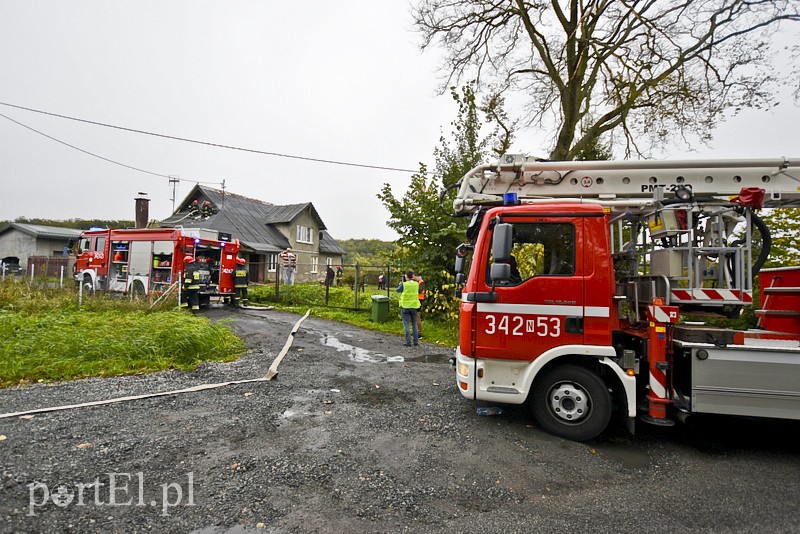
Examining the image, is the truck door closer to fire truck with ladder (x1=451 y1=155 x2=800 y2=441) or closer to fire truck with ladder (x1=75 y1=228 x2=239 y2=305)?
fire truck with ladder (x1=451 y1=155 x2=800 y2=441)

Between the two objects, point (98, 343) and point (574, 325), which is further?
point (98, 343)

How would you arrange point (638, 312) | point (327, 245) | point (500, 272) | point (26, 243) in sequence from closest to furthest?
1. point (500, 272)
2. point (638, 312)
3. point (26, 243)
4. point (327, 245)

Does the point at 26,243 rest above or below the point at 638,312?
above

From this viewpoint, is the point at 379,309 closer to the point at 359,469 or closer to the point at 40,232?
the point at 359,469

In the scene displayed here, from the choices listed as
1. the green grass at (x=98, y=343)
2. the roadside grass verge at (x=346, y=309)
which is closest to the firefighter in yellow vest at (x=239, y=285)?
the roadside grass verge at (x=346, y=309)

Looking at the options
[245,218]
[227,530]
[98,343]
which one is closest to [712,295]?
[227,530]

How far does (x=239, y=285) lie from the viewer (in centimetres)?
1534

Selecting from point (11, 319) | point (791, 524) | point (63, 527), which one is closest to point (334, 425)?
point (63, 527)

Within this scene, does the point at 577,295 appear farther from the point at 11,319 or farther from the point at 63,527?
the point at 11,319

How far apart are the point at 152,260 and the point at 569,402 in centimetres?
1419

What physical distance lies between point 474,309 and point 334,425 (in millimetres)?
1983

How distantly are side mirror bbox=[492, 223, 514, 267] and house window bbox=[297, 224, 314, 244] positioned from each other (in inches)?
1174

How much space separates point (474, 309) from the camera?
4348 mm

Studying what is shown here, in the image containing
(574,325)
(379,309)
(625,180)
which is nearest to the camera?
(574,325)
